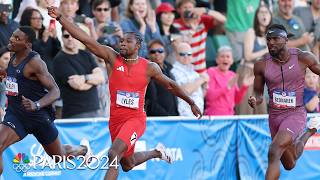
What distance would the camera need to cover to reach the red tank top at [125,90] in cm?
1442

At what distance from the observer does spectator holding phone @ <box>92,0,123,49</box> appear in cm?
1744

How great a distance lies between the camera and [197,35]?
753 inches

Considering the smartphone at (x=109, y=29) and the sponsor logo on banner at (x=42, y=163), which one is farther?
the smartphone at (x=109, y=29)

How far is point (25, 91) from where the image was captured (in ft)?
47.1

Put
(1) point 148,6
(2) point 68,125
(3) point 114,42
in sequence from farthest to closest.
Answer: (1) point 148,6, (3) point 114,42, (2) point 68,125

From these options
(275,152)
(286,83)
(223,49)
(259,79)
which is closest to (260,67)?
(259,79)

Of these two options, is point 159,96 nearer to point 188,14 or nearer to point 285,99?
point 188,14

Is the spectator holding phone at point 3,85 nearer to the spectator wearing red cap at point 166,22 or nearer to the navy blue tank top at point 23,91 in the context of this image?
the navy blue tank top at point 23,91

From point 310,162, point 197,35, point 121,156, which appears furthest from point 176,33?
point 121,156

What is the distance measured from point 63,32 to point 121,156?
3536 millimetres

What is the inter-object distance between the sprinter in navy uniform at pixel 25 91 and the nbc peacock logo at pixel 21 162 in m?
1.20

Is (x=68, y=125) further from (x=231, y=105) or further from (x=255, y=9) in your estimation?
(x=255, y=9)

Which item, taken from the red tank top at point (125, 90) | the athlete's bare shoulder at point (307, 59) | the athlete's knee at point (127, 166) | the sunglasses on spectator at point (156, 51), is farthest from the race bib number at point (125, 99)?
the sunglasses on spectator at point (156, 51)

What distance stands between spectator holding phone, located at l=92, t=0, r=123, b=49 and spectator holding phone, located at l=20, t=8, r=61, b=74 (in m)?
0.81
